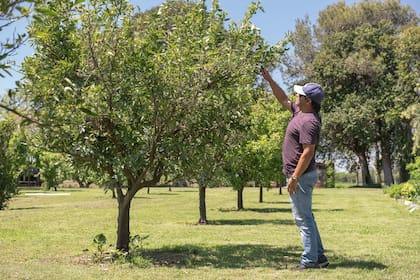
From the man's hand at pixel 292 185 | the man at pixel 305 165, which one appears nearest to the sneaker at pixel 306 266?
the man at pixel 305 165

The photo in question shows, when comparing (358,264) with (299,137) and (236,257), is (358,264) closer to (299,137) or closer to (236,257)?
(236,257)

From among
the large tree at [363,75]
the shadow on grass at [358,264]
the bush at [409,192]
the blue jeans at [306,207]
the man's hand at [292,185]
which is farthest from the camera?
the large tree at [363,75]

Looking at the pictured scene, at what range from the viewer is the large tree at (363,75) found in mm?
38375

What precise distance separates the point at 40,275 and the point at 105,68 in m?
2.88

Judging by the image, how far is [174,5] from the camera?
7754 millimetres

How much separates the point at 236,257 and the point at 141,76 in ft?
10.3

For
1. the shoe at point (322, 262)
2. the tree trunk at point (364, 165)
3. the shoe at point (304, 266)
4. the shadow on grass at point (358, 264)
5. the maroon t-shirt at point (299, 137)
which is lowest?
the shadow on grass at point (358, 264)

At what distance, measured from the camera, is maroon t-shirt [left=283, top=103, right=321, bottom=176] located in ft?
20.8

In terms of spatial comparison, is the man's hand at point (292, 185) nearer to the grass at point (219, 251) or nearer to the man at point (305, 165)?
the man at point (305, 165)

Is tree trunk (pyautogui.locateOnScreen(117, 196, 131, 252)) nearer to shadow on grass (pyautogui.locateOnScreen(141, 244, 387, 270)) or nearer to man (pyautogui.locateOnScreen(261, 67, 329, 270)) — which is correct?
shadow on grass (pyautogui.locateOnScreen(141, 244, 387, 270))

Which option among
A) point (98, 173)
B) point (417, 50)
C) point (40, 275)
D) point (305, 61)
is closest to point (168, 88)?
point (98, 173)

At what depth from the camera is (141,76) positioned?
23.2 feet

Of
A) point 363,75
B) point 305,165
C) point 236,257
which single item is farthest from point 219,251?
point 363,75

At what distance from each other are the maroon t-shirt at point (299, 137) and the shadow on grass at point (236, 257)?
1448 mm
